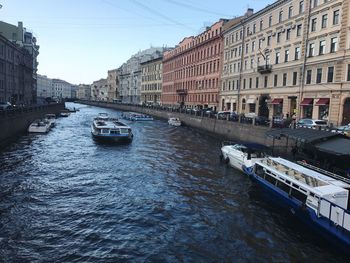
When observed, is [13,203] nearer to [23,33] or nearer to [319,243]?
[319,243]

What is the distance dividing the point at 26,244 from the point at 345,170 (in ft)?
55.3

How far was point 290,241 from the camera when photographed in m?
14.1

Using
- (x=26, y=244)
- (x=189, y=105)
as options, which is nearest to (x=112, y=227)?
(x=26, y=244)

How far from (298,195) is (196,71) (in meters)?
70.7

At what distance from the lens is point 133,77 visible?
14975 centimetres

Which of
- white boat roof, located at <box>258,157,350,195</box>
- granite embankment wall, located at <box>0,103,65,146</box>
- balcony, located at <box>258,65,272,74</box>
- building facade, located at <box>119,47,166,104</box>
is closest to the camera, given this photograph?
white boat roof, located at <box>258,157,350,195</box>

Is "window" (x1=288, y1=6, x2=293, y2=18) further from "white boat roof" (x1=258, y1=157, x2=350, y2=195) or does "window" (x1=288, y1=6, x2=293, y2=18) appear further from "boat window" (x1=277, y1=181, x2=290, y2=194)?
"boat window" (x1=277, y1=181, x2=290, y2=194)

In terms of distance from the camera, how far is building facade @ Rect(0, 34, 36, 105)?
61.7m

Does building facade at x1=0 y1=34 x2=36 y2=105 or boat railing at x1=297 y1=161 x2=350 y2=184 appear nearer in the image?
boat railing at x1=297 y1=161 x2=350 y2=184

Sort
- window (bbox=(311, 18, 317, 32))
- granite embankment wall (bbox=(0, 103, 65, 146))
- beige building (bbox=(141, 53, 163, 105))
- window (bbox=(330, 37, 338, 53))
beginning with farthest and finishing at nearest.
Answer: beige building (bbox=(141, 53, 163, 105)), window (bbox=(311, 18, 317, 32)), window (bbox=(330, 37, 338, 53)), granite embankment wall (bbox=(0, 103, 65, 146))

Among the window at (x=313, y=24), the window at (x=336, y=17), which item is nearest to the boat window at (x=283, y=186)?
the window at (x=336, y=17)

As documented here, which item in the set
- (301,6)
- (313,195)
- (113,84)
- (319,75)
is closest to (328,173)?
(313,195)

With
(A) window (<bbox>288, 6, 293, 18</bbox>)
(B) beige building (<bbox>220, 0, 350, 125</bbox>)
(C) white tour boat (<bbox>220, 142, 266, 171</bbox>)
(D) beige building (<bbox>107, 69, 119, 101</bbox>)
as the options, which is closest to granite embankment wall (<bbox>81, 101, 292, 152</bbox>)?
(C) white tour boat (<bbox>220, 142, 266, 171</bbox>)

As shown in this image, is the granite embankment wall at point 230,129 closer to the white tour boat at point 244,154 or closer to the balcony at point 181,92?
the white tour boat at point 244,154
